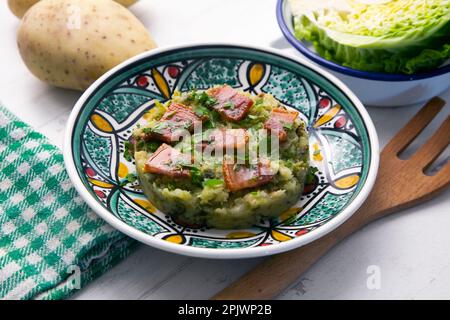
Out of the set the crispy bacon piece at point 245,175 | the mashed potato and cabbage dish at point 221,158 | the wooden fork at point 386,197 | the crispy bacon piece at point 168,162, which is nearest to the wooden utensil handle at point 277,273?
the wooden fork at point 386,197

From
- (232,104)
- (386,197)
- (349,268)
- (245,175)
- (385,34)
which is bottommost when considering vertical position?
(349,268)

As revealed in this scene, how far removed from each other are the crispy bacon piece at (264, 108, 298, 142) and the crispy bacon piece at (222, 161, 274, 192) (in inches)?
6.2

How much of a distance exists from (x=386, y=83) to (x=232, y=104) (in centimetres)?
76

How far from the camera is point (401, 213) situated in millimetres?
2135


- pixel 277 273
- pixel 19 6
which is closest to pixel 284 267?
pixel 277 273

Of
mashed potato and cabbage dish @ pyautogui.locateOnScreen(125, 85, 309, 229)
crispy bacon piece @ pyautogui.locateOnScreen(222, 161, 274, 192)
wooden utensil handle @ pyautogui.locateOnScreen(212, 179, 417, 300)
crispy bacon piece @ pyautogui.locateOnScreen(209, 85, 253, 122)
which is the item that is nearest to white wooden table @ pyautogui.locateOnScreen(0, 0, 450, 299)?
wooden utensil handle @ pyautogui.locateOnScreen(212, 179, 417, 300)

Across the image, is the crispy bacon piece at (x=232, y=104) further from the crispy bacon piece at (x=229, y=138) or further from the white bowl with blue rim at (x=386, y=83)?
the white bowl with blue rim at (x=386, y=83)

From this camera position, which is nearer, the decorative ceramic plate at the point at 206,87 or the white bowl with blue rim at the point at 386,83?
the decorative ceramic plate at the point at 206,87

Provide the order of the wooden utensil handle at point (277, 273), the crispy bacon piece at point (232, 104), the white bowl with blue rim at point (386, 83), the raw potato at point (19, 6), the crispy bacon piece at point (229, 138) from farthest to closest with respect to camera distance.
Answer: the raw potato at point (19, 6), the white bowl with blue rim at point (386, 83), the crispy bacon piece at point (232, 104), the crispy bacon piece at point (229, 138), the wooden utensil handle at point (277, 273)

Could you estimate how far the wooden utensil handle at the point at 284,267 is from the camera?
181cm

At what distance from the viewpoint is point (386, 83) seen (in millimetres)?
2447

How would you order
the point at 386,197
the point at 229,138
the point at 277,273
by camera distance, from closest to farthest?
the point at 277,273 < the point at 229,138 < the point at 386,197

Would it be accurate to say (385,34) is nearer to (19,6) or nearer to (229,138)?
(229,138)

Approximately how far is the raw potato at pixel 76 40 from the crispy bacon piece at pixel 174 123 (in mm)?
537
